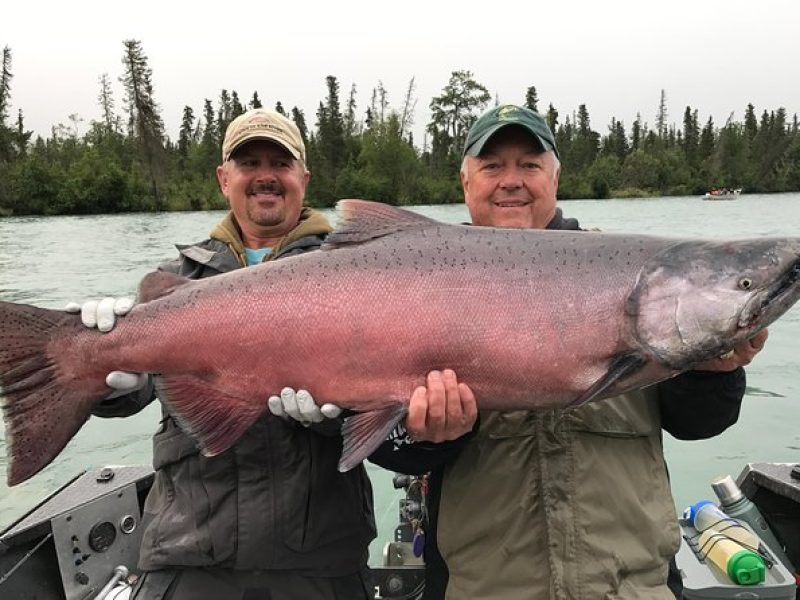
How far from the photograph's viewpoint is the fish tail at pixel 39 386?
2.54 meters

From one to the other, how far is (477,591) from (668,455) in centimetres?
660

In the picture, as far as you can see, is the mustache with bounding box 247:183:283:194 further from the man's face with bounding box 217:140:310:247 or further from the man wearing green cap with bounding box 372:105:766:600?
the man wearing green cap with bounding box 372:105:766:600

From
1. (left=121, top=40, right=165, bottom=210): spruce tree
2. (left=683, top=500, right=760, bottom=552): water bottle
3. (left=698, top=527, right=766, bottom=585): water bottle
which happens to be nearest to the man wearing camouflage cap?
(left=698, top=527, right=766, bottom=585): water bottle

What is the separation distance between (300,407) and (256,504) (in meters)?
0.60

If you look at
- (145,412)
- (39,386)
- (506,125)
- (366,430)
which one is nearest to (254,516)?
(366,430)

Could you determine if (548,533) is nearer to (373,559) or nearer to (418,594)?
(418,594)

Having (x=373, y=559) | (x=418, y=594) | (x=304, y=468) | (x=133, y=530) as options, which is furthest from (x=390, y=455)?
(x=373, y=559)

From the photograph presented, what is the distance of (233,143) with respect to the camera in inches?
140

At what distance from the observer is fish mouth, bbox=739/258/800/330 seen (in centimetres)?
222

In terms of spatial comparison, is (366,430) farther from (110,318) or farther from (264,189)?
(264,189)

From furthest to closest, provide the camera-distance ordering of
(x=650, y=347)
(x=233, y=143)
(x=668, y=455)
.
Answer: (x=668, y=455) < (x=233, y=143) < (x=650, y=347)

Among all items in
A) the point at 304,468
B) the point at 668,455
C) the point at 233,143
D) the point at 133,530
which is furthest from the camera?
the point at 668,455

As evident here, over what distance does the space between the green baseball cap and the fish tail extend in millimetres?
1999

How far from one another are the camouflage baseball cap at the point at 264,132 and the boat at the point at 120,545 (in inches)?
77.5
